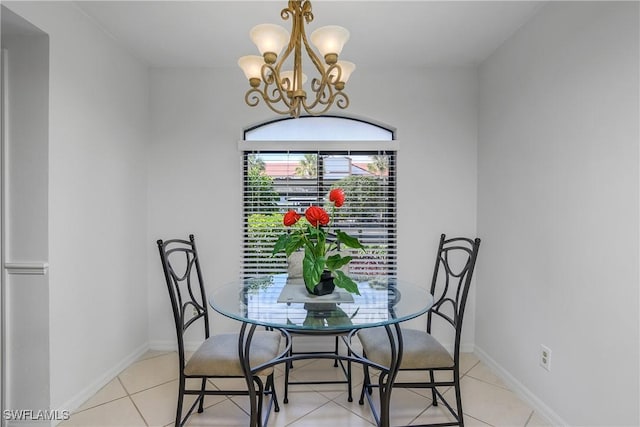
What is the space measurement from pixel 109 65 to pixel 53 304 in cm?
162

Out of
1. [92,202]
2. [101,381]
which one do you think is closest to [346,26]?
[92,202]

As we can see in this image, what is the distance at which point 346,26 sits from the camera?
226 centimetres

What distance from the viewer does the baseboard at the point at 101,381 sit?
2033mm

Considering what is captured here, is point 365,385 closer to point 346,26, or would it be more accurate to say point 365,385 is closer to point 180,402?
point 180,402

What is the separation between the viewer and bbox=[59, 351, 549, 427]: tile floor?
76.9 inches

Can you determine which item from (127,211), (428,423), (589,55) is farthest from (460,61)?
(127,211)

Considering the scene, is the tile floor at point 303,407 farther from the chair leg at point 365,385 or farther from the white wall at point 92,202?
the white wall at point 92,202

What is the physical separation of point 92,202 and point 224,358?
136 centimetres

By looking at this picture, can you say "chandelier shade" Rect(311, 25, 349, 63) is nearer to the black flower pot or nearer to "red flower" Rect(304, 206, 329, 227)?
"red flower" Rect(304, 206, 329, 227)

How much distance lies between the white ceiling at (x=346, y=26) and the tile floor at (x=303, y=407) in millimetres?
2409

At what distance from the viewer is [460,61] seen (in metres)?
2.77

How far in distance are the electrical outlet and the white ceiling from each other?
2026 mm

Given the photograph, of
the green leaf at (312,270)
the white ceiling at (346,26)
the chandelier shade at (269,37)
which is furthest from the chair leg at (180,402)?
the white ceiling at (346,26)

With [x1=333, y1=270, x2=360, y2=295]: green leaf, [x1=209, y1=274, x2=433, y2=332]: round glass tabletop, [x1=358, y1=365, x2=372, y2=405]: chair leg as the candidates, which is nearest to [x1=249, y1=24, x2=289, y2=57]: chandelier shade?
[x1=333, y1=270, x2=360, y2=295]: green leaf
